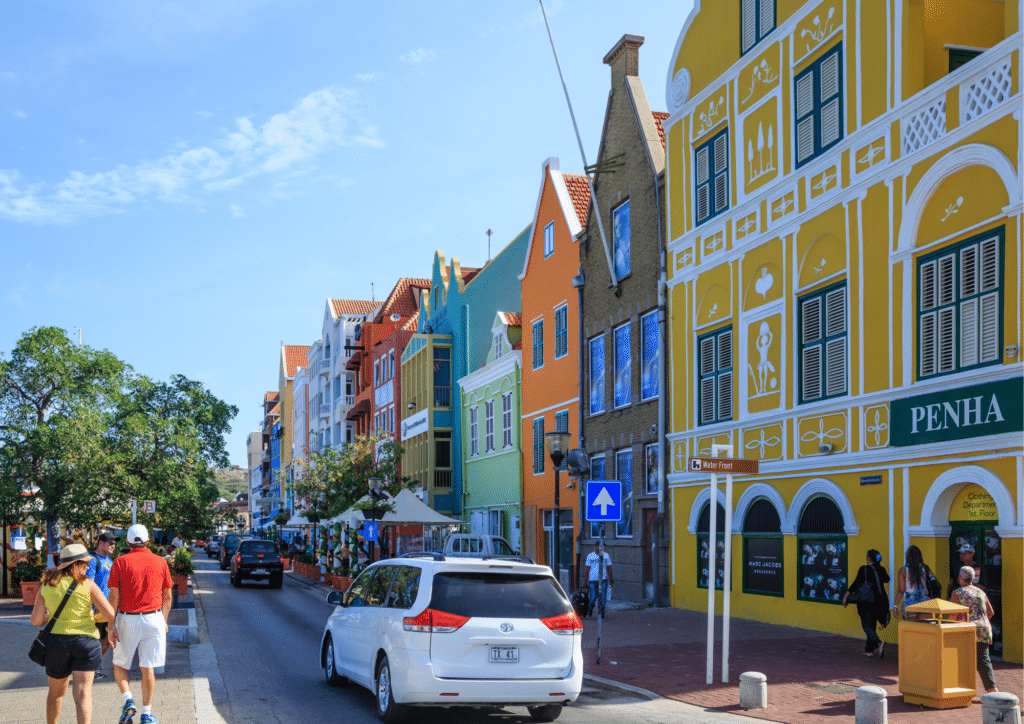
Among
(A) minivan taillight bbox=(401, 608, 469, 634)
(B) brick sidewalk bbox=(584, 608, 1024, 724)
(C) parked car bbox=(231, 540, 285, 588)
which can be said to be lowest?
(C) parked car bbox=(231, 540, 285, 588)

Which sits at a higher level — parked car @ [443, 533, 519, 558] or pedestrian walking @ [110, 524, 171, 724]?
pedestrian walking @ [110, 524, 171, 724]

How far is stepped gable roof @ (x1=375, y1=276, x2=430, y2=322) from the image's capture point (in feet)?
206

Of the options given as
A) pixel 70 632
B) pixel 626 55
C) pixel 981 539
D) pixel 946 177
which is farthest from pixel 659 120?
pixel 70 632

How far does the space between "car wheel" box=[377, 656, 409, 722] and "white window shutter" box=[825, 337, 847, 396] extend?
9.73 metres

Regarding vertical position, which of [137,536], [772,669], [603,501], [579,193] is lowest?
[772,669]

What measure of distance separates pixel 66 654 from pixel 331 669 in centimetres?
444

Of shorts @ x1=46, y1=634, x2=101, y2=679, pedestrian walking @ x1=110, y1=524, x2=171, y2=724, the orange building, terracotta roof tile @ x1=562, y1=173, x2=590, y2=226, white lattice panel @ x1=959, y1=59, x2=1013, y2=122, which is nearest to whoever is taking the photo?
shorts @ x1=46, y1=634, x2=101, y2=679

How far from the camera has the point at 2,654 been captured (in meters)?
15.8

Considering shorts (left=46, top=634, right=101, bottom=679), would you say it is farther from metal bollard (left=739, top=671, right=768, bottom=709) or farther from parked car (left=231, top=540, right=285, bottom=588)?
parked car (left=231, top=540, right=285, bottom=588)

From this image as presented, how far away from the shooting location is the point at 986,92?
14.1 metres

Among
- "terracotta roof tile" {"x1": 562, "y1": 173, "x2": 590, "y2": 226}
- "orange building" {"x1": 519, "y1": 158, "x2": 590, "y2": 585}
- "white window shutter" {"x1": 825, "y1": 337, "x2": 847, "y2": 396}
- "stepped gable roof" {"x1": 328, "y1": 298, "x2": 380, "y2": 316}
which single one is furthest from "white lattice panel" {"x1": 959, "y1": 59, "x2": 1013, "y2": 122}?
"stepped gable roof" {"x1": 328, "y1": 298, "x2": 380, "y2": 316}

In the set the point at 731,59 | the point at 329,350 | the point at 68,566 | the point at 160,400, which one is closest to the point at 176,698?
the point at 68,566

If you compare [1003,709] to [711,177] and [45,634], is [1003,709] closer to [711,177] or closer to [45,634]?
[45,634]

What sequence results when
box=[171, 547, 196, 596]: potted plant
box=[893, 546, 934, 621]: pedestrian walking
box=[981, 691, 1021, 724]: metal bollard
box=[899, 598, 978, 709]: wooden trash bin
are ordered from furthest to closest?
1. box=[171, 547, 196, 596]: potted plant
2. box=[893, 546, 934, 621]: pedestrian walking
3. box=[899, 598, 978, 709]: wooden trash bin
4. box=[981, 691, 1021, 724]: metal bollard
